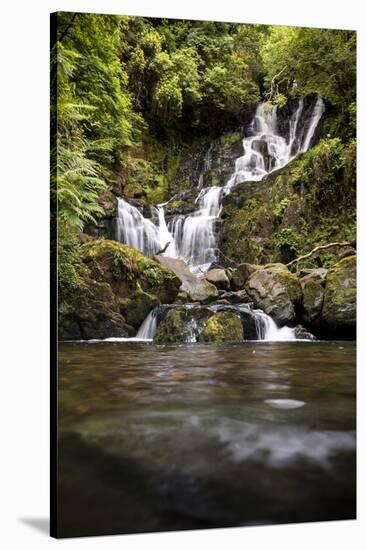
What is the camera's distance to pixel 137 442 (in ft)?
17.8

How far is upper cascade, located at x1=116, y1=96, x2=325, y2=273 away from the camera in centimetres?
768

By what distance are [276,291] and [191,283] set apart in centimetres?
97

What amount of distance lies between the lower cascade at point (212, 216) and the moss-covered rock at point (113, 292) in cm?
16

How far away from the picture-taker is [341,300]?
7.64 metres

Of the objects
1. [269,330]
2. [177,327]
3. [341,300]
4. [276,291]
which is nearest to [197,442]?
[177,327]

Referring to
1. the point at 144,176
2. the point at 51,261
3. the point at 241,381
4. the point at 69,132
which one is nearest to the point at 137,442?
the point at 241,381

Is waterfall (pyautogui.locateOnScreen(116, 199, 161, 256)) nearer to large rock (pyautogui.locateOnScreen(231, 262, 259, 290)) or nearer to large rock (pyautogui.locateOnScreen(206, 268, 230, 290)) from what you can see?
large rock (pyautogui.locateOnScreen(206, 268, 230, 290))

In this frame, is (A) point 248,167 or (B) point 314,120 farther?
(A) point 248,167

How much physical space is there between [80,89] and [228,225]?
2606 mm

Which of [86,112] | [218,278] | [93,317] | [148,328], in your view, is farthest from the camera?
[218,278]

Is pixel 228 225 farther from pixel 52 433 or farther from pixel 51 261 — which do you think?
pixel 52 433

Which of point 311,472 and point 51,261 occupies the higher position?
point 51,261

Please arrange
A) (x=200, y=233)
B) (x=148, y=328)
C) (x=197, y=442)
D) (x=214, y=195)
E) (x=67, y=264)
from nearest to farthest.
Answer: (x=197, y=442)
(x=67, y=264)
(x=148, y=328)
(x=214, y=195)
(x=200, y=233)

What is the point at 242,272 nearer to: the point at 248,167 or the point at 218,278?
the point at 218,278
